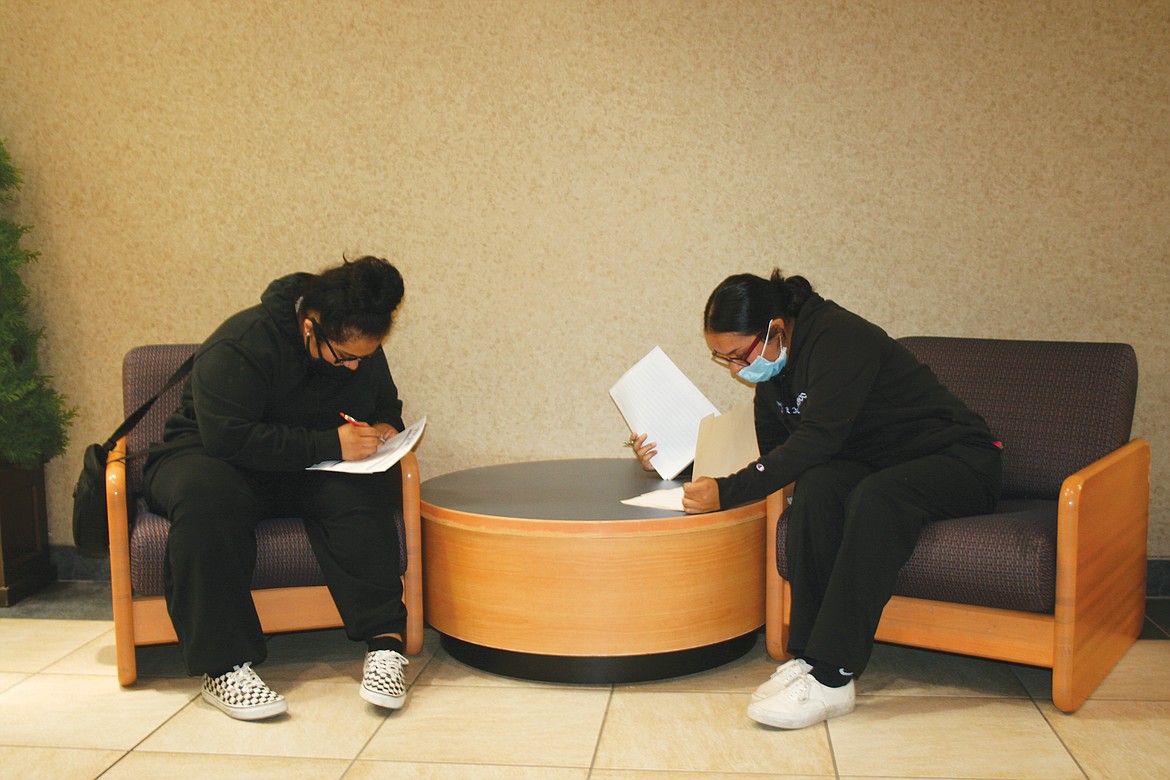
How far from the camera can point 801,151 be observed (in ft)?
10.0

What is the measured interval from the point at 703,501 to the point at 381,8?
75.3 inches

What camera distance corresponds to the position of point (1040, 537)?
6.97 ft

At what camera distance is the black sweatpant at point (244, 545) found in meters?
2.26

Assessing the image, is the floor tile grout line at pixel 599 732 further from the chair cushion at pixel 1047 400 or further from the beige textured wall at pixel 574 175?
the chair cushion at pixel 1047 400

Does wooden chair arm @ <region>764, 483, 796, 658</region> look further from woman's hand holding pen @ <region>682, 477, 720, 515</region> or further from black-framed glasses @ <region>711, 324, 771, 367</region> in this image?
black-framed glasses @ <region>711, 324, 771, 367</region>

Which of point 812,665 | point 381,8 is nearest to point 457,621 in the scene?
point 812,665

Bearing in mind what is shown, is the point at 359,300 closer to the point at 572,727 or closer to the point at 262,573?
the point at 262,573

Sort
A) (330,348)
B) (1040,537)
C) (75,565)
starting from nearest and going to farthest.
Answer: (1040,537) < (330,348) < (75,565)

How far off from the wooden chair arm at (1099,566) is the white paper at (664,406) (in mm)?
989

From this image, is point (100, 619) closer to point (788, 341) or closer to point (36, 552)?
point (36, 552)

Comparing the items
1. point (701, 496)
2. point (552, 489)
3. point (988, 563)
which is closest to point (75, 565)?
point (552, 489)

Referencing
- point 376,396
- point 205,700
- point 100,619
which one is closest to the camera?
point 205,700

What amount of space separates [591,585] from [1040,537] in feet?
3.27

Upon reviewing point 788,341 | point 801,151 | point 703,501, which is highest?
point 801,151
